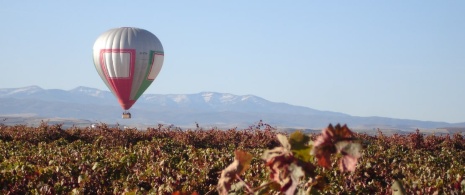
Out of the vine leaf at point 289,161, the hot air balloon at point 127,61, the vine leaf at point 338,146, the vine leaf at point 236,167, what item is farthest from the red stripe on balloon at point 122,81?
the vine leaf at point 338,146

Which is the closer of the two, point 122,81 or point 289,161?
point 289,161

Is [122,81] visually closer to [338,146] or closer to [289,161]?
[289,161]

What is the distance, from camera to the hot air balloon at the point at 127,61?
47.8 meters

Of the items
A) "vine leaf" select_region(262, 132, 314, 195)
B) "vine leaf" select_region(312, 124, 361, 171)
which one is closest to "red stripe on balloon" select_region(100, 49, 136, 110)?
"vine leaf" select_region(262, 132, 314, 195)

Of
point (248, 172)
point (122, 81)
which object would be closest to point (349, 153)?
point (248, 172)

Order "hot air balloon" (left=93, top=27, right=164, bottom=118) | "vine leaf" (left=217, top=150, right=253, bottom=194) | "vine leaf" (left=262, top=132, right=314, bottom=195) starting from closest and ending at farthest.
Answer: "vine leaf" (left=262, top=132, right=314, bottom=195), "vine leaf" (left=217, top=150, right=253, bottom=194), "hot air balloon" (left=93, top=27, right=164, bottom=118)

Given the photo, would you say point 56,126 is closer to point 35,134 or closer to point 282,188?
point 35,134

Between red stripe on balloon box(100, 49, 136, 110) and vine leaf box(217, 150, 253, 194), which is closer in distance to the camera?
vine leaf box(217, 150, 253, 194)

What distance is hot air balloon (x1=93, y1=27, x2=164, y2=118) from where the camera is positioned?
1881 inches

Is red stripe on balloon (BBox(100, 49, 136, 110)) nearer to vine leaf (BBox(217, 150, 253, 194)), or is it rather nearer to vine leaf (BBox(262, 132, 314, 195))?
vine leaf (BBox(217, 150, 253, 194))

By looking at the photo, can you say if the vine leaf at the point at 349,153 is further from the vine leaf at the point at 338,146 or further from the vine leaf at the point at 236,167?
the vine leaf at the point at 236,167

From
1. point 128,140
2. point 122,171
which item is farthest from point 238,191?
point 128,140

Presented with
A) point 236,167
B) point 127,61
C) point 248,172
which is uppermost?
point 127,61

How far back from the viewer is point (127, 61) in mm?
47812
